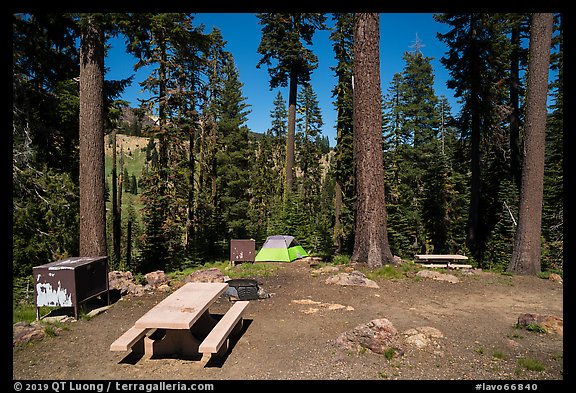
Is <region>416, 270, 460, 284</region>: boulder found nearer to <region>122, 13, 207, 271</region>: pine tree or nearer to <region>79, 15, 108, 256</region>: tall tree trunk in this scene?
<region>79, 15, 108, 256</region>: tall tree trunk

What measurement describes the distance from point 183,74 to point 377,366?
16868 mm

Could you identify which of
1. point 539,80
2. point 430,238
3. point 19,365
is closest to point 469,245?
point 430,238

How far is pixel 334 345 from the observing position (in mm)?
5082

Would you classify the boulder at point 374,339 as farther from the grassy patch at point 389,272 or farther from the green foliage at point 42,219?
the green foliage at point 42,219

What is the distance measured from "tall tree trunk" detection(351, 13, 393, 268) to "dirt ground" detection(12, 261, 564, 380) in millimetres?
2050

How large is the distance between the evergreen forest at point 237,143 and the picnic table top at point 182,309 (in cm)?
572

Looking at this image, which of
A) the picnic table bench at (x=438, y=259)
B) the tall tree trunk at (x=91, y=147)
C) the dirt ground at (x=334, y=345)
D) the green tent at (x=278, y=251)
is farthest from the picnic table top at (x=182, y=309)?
the picnic table bench at (x=438, y=259)

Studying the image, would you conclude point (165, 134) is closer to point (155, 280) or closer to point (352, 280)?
point (155, 280)

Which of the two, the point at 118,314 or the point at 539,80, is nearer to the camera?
the point at 118,314

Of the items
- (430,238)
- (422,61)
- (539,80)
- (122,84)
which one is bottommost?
(430,238)

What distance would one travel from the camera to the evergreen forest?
37.8 ft

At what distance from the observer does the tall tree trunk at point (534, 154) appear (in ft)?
32.9

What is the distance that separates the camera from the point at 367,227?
33.9 ft
